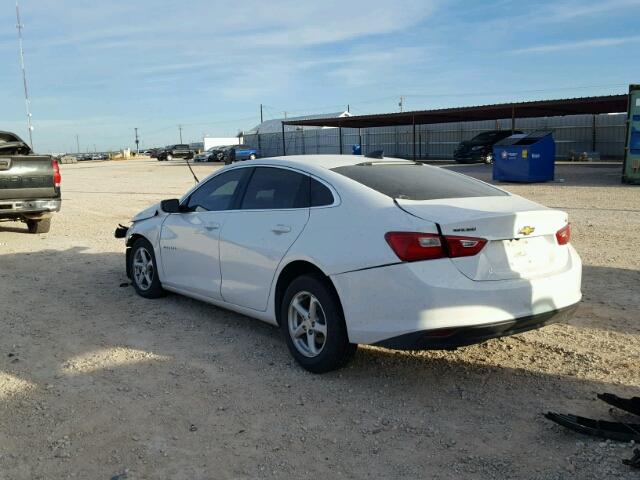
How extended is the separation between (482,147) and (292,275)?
32621 millimetres

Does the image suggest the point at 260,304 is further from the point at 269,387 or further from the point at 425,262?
the point at 425,262

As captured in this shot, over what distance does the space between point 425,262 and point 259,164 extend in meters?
2.12

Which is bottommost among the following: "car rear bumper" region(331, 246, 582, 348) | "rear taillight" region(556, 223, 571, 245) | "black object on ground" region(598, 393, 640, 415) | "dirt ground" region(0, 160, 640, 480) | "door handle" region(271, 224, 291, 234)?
"dirt ground" region(0, 160, 640, 480)

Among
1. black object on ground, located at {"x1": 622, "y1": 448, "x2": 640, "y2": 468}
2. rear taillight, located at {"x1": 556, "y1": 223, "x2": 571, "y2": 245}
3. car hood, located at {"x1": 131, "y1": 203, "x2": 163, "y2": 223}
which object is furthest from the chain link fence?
black object on ground, located at {"x1": 622, "y1": 448, "x2": 640, "y2": 468}

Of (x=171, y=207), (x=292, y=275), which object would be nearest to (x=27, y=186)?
(x=171, y=207)

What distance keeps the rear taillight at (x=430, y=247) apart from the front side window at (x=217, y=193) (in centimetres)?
208

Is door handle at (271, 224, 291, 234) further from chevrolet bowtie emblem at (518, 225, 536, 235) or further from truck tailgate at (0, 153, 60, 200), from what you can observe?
truck tailgate at (0, 153, 60, 200)

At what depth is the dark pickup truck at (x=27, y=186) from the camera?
34.2 ft

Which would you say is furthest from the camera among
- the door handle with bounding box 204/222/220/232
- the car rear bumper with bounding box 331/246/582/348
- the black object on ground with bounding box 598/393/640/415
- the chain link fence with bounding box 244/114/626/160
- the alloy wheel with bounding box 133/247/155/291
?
the chain link fence with bounding box 244/114/626/160

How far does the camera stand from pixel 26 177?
10.6 metres

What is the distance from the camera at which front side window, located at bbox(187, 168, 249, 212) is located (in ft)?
18.0

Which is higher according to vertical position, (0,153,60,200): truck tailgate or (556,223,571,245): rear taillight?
(0,153,60,200): truck tailgate

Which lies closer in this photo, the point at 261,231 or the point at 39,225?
the point at 261,231

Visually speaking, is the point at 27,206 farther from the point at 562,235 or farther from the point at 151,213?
the point at 562,235
